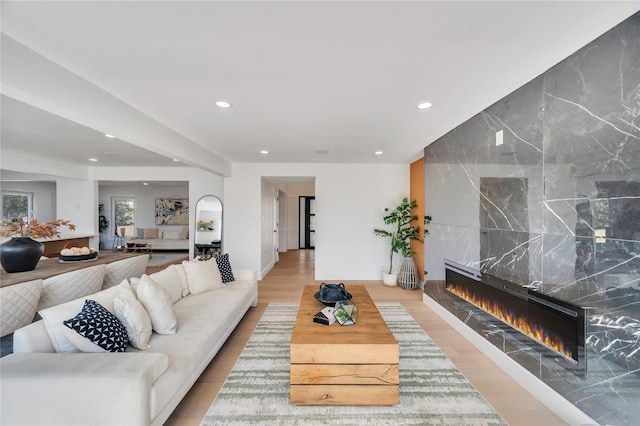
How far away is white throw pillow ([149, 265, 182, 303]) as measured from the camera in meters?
2.67

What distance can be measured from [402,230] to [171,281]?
3775mm

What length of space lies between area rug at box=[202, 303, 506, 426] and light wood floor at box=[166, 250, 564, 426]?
9cm

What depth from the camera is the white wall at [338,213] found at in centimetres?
Result: 526

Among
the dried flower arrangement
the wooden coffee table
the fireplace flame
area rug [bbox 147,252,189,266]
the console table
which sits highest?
the dried flower arrangement

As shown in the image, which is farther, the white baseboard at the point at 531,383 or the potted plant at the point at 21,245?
the potted plant at the point at 21,245

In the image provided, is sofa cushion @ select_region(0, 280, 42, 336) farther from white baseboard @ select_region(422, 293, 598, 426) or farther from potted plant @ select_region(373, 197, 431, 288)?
potted plant @ select_region(373, 197, 431, 288)

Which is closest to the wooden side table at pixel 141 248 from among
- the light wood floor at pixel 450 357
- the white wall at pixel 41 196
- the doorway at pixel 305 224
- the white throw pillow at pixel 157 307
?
the white wall at pixel 41 196

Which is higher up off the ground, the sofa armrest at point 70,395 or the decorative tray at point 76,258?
the decorative tray at point 76,258

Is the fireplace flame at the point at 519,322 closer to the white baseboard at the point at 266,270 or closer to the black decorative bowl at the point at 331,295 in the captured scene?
the black decorative bowl at the point at 331,295

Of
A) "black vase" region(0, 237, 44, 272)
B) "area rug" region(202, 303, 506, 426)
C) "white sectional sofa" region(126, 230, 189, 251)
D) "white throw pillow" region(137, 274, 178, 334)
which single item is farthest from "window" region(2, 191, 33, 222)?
"area rug" region(202, 303, 506, 426)

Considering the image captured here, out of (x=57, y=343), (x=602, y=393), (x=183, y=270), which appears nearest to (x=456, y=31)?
(x=602, y=393)

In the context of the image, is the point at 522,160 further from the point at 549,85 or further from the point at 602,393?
the point at 602,393

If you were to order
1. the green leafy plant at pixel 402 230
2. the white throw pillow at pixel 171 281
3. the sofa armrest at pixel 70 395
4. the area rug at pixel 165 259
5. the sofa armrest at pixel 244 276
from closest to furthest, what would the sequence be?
the sofa armrest at pixel 70 395 < the white throw pillow at pixel 171 281 < the sofa armrest at pixel 244 276 < the green leafy plant at pixel 402 230 < the area rug at pixel 165 259

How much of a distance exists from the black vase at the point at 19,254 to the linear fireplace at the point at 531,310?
4480 mm
